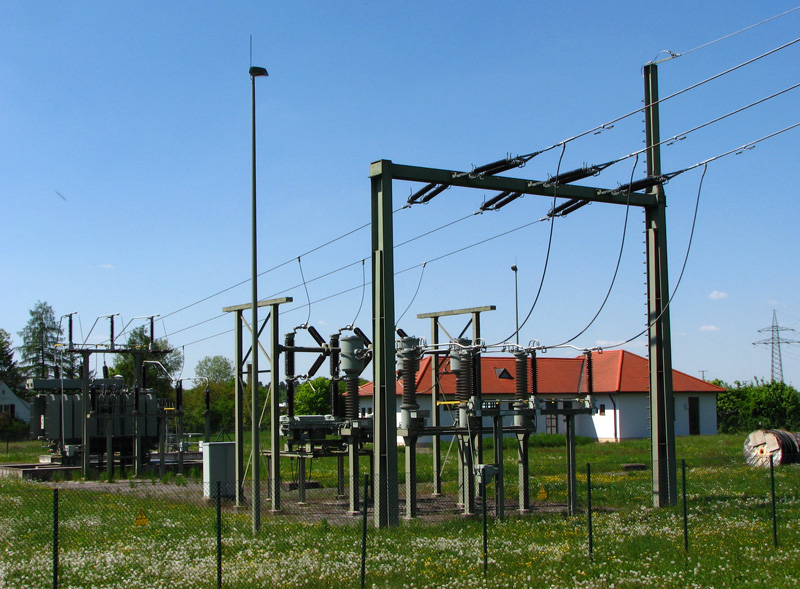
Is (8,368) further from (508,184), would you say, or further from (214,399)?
(508,184)

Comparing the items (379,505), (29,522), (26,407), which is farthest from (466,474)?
(26,407)

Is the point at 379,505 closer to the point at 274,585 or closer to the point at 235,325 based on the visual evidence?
the point at 274,585

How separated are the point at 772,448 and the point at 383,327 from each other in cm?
2188

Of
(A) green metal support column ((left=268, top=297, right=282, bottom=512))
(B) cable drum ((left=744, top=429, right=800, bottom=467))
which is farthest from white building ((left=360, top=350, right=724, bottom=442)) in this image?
(A) green metal support column ((left=268, top=297, right=282, bottom=512))

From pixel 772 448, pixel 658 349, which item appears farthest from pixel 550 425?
pixel 658 349

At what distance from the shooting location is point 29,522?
Result: 18.9 m

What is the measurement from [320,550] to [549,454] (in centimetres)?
3010

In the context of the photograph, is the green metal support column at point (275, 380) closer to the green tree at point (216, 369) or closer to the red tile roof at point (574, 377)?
the red tile roof at point (574, 377)

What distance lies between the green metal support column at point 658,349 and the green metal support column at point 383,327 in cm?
658

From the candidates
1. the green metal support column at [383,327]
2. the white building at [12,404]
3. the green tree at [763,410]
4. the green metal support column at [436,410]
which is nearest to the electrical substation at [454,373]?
the green metal support column at [383,327]

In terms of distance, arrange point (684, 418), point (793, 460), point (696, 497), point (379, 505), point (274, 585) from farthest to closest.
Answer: point (684, 418)
point (793, 460)
point (696, 497)
point (379, 505)
point (274, 585)

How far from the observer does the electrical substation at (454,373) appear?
17348mm

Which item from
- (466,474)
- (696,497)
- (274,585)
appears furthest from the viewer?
(696,497)

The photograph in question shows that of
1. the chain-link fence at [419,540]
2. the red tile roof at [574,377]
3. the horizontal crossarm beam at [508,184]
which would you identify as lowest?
the chain-link fence at [419,540]
